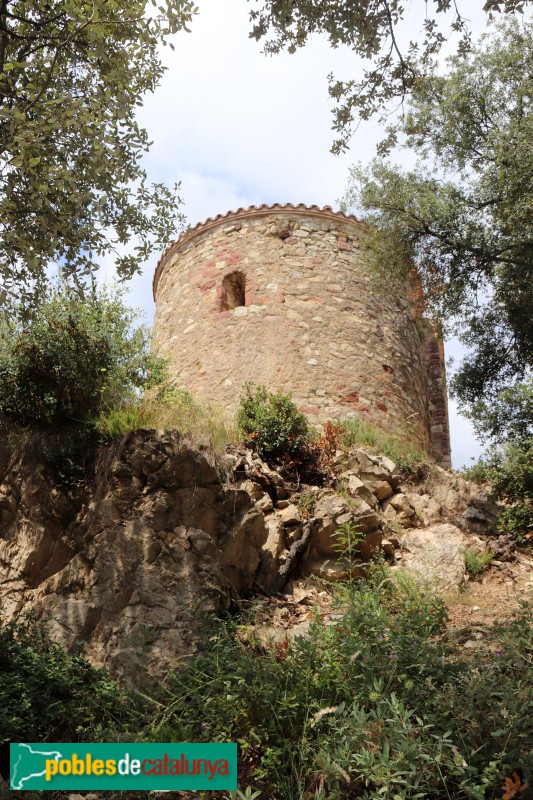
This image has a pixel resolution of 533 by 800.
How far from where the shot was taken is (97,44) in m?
6.42

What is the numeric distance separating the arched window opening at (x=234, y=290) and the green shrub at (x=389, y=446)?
3.00m

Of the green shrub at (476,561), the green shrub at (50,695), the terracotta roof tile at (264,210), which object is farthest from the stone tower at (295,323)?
the green shrub at (50,695)

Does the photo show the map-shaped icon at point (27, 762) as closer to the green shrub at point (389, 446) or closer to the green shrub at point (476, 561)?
the green shrub at point (476, 561)

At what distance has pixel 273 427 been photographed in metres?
7.97

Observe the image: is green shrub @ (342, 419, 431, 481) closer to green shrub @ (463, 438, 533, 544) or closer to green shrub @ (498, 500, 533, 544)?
green shrub @ (463, 438, 533, 544)

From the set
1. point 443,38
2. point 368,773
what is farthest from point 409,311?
point 368,773

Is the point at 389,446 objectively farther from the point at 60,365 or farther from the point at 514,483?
the point at 60,365

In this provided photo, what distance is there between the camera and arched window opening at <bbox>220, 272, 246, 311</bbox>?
11.1 metres

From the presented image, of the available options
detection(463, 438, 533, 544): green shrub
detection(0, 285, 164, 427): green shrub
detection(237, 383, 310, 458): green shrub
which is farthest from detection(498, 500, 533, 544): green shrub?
detection(0, 285, 164, 427): green shrub

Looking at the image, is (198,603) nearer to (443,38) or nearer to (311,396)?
(311,396)

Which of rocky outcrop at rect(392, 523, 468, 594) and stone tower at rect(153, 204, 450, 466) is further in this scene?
stone tower at rect(153, 204, 450, 466)

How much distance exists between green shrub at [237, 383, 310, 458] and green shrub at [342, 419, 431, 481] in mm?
943

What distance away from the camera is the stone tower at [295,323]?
393 inches

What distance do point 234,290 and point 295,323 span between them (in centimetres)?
154
